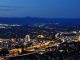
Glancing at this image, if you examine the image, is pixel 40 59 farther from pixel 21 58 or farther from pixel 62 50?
pixel 62 50

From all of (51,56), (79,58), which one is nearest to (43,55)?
(51,56)

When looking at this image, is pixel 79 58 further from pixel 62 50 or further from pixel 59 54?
pixel 62 50

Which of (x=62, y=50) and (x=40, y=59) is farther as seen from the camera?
(x=62, y=50)

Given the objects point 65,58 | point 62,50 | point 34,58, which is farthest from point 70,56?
point 62,50

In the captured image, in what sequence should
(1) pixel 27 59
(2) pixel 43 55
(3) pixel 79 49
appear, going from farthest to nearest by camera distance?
1. (3) pixel 79 49
2. (2) pixel 43 55
3. (1) pixel 27 59

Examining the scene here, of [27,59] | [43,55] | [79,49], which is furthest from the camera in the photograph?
[79,49]

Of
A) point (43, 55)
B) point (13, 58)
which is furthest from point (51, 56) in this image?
point (13, 58)

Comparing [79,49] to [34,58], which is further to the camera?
[79,49]
